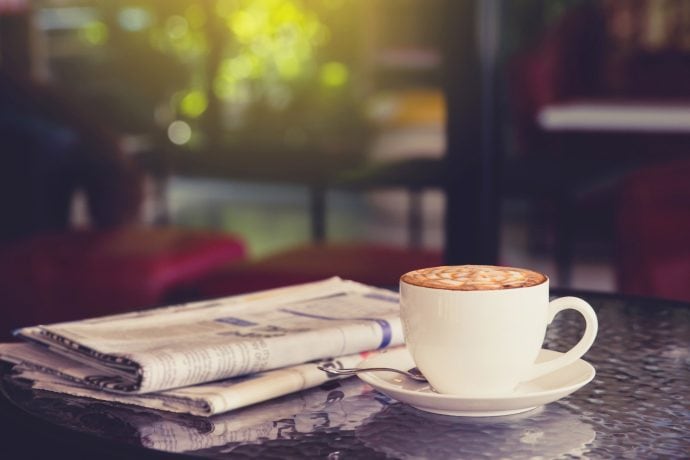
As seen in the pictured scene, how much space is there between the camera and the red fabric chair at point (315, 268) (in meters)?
1.70

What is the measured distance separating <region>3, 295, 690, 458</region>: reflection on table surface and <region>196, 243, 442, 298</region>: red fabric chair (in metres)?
0.91

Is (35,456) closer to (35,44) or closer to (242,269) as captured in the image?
(242,269)

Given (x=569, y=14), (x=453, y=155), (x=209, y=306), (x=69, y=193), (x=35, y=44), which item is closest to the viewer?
(x=209, y=306)

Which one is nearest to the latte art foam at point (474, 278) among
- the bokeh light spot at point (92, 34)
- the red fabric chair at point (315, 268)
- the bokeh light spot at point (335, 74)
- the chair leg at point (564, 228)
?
the red fabric chair at point (315, 268)

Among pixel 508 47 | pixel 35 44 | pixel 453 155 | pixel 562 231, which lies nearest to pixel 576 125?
pixel 562 231

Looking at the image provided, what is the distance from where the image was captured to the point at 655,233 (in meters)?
1.90

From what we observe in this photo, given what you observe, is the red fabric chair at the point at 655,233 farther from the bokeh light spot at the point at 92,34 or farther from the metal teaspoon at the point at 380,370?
the bokeh light spot at the point at 92,34

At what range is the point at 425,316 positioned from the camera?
64cm

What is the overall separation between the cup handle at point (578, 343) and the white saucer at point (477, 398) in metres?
0.01

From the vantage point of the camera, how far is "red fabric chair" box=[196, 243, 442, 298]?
170 cm

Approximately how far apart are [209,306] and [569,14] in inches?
154

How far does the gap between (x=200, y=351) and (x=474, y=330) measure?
20 cm

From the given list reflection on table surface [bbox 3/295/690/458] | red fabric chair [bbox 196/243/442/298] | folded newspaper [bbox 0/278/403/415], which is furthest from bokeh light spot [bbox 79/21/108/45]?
reflection on table surface [bbox 3/295/690/458]

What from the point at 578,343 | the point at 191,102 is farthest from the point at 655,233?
the point at 191,102
